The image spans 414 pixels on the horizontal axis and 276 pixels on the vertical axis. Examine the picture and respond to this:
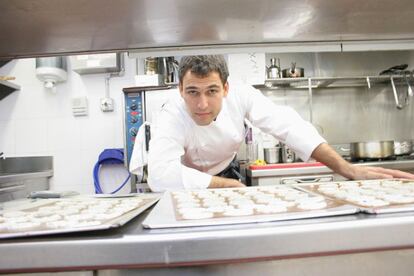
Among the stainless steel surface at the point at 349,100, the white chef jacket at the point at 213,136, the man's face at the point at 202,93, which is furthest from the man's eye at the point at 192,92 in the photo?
the stainless steel surface at the point at 349,100

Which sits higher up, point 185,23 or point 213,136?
point 185,23

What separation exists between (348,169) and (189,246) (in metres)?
0.90

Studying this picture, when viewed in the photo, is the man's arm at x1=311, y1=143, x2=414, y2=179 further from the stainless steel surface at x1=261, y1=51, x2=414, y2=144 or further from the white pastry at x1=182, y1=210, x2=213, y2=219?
the stainless steel surface at x1=261, y1=51, x2=414, y2=144

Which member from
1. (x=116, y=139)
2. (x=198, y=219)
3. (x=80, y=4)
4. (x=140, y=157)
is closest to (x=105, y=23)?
(x=80, y=4)

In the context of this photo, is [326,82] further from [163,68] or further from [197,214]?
[197,214]

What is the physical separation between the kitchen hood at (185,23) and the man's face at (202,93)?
1.38ft

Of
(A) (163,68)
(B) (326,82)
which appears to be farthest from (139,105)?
(B) (326,82)

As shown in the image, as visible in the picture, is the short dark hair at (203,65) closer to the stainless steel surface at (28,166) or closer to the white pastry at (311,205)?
the white pastry at (311,205)

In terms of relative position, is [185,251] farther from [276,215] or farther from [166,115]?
[166,115]

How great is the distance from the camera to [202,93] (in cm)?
129

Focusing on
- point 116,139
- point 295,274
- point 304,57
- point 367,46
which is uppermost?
point 304,57

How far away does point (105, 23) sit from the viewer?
70 centimetres

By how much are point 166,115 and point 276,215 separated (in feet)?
3.43

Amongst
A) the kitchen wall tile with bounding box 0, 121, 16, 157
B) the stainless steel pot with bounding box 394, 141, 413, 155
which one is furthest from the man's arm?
the kitchen wall tile with bounding box 0, 121, 16, 157
